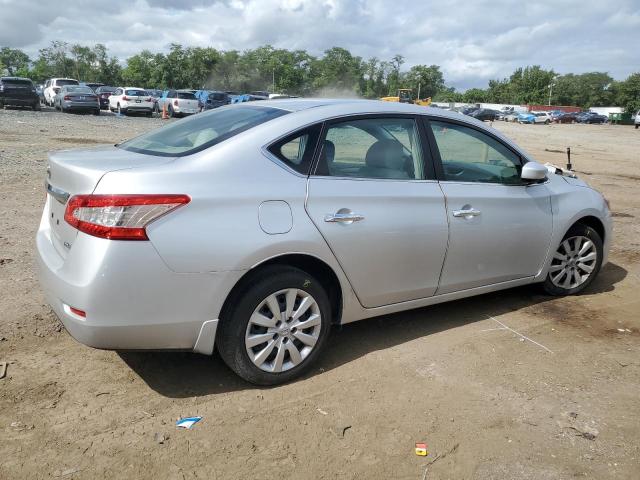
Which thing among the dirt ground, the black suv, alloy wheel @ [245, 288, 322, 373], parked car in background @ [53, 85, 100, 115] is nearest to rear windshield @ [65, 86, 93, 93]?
parked car in background @ [53, 85, 100, 115]

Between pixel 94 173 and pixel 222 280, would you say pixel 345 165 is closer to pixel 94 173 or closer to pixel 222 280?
pixel 222 280

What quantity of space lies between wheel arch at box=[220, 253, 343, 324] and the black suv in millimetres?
30388

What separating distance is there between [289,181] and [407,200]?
2.89 feet

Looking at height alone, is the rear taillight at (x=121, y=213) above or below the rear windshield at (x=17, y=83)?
below

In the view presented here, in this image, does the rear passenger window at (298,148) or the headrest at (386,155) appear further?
the headrest at (386,155)

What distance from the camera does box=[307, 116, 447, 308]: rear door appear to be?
3406 mm

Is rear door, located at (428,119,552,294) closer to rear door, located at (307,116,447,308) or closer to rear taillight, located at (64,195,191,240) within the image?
rear door, located at (307,116,447,308)

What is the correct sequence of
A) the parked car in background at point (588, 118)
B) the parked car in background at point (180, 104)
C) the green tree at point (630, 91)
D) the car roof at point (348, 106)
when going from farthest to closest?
the green tree at point (630, 91), the parked car in background at point (588, 118), the parked car in background at point (180, 104), the car roof at point (348, 106)

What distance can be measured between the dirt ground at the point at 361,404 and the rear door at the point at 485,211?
1.55 feet

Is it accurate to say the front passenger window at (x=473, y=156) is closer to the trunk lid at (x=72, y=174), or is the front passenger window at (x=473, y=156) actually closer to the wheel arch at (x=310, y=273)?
the wheel arch at (x=310, y=273)

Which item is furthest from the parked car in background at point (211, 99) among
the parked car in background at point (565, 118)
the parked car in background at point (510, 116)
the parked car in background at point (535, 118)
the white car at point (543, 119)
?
the parked car in background at point (565, 118)

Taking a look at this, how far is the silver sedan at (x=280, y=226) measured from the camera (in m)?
2.85

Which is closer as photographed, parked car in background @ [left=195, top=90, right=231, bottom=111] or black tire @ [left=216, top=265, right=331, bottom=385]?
black tire @ [left=216, top=265, right=331, bottom=385]

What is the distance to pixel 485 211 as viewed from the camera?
4094 millimetres
